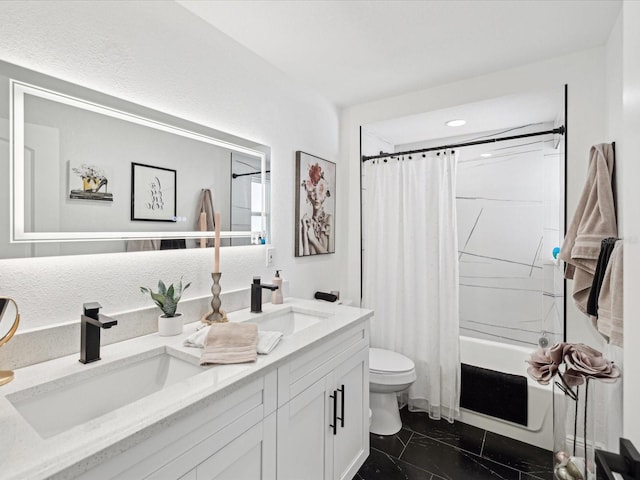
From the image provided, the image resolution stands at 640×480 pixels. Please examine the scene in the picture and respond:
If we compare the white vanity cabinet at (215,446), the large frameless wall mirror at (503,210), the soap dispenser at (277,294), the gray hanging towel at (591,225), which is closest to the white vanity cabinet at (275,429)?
the white vanity cabinet at (215,446)

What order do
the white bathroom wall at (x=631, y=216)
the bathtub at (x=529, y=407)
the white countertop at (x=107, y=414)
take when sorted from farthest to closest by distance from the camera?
1. the bathtub at (x=529, y=407)
2. the white countertop at (x=107, y=414)
3. the white bathroom wall at (x=631, y=216)

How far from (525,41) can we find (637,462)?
222 centimetres

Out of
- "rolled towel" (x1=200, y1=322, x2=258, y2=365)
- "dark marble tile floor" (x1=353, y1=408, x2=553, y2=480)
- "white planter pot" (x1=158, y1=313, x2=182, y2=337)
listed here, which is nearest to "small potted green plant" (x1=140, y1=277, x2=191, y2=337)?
"white planter pot" (x1=158, y1=313, x2=182, y2=337)

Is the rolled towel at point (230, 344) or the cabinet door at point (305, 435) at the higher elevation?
the rolled towel at point (230, 344)

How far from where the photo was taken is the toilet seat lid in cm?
221

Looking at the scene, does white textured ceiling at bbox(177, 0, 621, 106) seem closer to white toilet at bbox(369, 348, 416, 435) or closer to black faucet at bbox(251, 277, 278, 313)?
black faucet at bbox(251, 277, 278, 313)

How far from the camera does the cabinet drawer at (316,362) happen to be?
4.01 ft

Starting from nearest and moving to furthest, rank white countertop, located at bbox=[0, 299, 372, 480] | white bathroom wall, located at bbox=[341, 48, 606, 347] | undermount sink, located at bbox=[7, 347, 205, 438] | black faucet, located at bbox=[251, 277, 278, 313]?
white countertop, located at bbox=[0, 299, 372, 480] < undermount sink, located at bbox=[7, 347, 205, 438] < black faucet, located at bbox=[251, 277, 278, 313] < white bathroom wall, located at bbox=[341, 48, 606, 347]

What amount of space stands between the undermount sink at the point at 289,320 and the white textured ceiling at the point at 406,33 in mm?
1498

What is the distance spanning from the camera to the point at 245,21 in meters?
1.71

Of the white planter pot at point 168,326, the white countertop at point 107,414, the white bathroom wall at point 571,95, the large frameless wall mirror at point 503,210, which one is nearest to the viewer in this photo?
the white countertop at point 107,414

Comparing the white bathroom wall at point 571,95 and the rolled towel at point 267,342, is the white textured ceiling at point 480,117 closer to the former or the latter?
the white bathroom wall at point 571,95

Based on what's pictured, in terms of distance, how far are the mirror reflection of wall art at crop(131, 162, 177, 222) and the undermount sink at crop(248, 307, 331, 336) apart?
0.68 m

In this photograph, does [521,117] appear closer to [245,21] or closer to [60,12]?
[245,21]
